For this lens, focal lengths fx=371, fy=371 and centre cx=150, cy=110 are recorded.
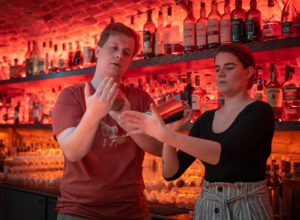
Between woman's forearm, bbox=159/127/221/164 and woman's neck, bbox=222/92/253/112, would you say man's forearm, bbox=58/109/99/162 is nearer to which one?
woman's forearm, bbox=159/127/221/164

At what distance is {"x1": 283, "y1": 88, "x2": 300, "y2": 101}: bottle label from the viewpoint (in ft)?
6.08

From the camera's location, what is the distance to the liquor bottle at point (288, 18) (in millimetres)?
1778

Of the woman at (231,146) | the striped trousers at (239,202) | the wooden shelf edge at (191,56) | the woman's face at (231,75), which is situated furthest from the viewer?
the wooden shelf edge at (191,56)

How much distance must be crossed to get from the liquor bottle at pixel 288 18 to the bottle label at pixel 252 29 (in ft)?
0.45

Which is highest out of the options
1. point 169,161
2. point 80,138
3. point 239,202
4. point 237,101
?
point 237,101

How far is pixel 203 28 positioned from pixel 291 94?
62 centimetres

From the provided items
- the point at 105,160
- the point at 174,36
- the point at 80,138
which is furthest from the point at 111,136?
the point at 174,36

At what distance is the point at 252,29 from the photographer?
1913mm

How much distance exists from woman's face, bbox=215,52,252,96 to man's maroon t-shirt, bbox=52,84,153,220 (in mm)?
407

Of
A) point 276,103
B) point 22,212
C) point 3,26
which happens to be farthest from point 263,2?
point 3,26

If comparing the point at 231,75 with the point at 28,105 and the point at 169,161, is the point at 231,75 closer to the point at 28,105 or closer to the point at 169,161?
the point at 169,161

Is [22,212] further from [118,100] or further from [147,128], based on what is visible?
[147,128]

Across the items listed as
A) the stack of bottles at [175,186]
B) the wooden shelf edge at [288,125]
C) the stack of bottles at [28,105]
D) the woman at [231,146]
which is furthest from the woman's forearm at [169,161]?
the stack of bottles at [28,105]

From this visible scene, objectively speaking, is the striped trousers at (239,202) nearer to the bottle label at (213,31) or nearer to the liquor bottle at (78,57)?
the bottle label at (213,31)
